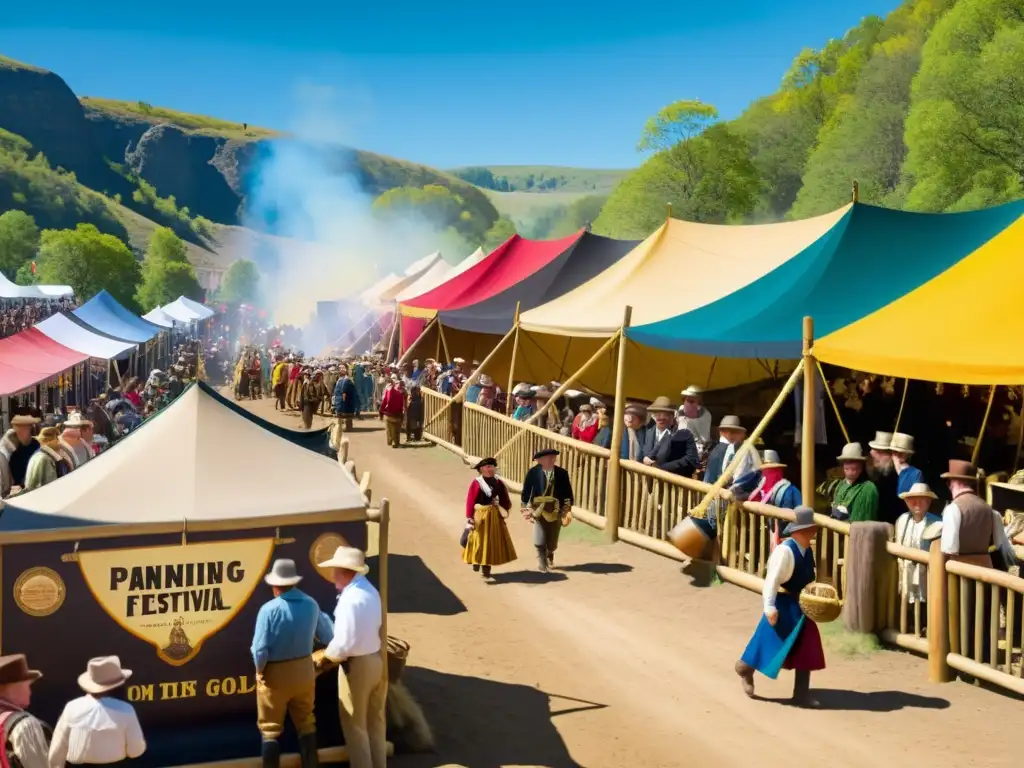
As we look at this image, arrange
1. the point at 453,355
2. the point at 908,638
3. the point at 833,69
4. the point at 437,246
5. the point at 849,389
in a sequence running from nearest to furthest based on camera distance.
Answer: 1. the point at 908,638
2. the point at 849,389
3. the point at 453,355
4. the point at 833,69
5. the point at 437,246

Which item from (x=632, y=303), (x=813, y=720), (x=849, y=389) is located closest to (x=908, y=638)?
(x=813, y=720)

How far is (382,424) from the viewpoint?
27266 millimetres

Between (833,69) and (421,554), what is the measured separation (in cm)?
10116

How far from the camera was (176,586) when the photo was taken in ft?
22.0

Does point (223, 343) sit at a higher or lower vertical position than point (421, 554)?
higher

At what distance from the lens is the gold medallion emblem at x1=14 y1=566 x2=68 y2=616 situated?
21.1ft

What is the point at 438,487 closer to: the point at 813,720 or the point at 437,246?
the point at 813,720

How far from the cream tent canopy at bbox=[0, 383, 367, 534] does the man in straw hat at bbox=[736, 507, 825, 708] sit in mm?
3130

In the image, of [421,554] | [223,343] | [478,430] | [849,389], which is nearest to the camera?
[421,554]

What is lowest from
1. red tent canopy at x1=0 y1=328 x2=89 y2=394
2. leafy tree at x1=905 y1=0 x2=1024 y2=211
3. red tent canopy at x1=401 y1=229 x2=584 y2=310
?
red tent canopy at x1=0 y1=328 x2=89 y2=394

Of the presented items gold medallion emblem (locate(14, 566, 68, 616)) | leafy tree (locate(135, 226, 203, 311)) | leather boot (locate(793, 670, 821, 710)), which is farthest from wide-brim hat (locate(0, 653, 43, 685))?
leafy tree (locate(135, 226, 203, 311))

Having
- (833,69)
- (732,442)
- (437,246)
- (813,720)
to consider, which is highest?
(833,69)

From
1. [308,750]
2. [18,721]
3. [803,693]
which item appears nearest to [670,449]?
[803,693]

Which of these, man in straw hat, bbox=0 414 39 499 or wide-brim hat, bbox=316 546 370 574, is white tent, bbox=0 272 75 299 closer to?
man in straw hat, bbox=0 414 39 499
